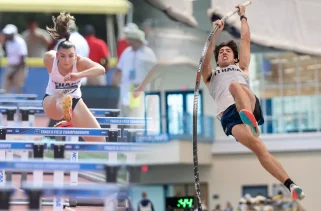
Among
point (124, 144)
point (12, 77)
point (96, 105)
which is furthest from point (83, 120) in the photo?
point (12, 77)

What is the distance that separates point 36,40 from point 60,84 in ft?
19.2

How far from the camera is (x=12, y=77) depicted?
14062mm

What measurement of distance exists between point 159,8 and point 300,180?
54.2 feet

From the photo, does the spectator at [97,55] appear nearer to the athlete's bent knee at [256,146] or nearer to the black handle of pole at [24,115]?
the black handle of pole at [24,115]

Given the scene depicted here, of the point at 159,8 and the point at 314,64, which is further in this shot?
the point at 314,64

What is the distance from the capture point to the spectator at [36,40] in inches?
538

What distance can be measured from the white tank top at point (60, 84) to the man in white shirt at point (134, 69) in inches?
42.8

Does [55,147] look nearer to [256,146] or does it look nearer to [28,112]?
[256,146]

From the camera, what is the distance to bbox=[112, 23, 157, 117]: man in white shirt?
362 inches

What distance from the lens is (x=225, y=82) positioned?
23.1 feet

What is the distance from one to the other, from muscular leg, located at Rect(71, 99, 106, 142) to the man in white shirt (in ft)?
2.86

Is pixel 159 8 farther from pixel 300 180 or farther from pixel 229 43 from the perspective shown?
pixel 300 180

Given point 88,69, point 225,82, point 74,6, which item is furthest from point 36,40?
point 225,82

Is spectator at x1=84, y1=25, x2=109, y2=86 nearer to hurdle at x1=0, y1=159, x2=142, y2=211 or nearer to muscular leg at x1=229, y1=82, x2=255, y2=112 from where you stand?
muscular leg at x1=229, y1=82, x2=255, y2=112
